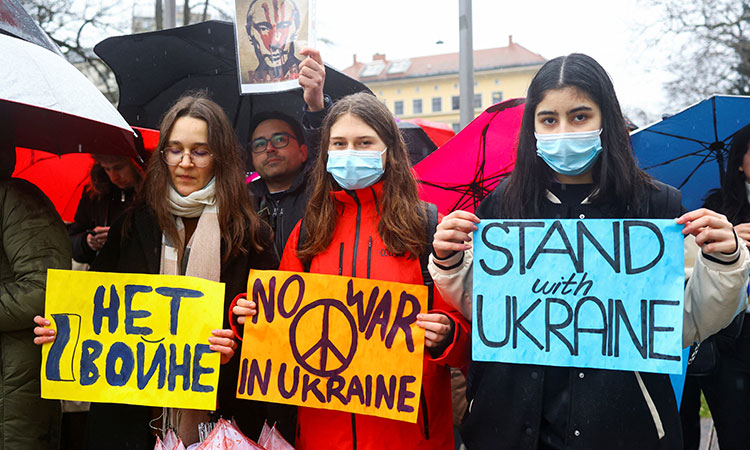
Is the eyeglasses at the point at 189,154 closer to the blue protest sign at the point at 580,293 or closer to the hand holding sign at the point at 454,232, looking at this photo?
the hand holding sign at the point at 454,232

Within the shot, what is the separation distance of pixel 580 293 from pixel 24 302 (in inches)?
85.8

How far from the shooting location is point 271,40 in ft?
10.7

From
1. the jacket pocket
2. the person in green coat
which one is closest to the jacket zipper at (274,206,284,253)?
the person in green coat

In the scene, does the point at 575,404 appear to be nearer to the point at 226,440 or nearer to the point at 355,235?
the point at 355,235

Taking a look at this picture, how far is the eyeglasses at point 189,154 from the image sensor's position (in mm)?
2869

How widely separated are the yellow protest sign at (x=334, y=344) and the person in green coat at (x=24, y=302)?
0.91 metres

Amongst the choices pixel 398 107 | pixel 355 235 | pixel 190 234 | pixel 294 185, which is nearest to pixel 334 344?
pixel 355 235

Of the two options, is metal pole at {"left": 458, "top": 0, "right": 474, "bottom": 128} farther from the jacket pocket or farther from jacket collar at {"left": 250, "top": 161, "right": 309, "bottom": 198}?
the jacket pocket

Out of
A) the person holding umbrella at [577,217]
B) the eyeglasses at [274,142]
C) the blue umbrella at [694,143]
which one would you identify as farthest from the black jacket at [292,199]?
the blue umbrella at [694,143]


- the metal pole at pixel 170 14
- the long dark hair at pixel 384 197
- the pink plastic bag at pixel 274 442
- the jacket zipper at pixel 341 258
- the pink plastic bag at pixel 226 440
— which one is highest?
the metal pole at pixel 170 14

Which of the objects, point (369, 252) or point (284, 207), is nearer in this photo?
point (369, 252)

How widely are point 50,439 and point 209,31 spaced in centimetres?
242

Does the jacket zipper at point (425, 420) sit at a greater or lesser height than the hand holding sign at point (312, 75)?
lesser

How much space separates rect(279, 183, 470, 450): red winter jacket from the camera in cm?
249
